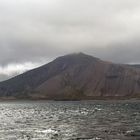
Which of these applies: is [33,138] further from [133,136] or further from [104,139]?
[133,136]

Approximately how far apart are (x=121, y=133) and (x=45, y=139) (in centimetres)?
1360

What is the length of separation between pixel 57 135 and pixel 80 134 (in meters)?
4.03

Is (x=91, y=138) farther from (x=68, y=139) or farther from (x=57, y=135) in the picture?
(x=57, y=135)

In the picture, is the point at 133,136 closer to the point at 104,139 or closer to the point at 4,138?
the point at 104,139

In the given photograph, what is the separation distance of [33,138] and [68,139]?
5762 millimetres

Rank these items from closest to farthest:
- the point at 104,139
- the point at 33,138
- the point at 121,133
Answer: the point at 104,139 < the point at 33,138 < the point at 121,133

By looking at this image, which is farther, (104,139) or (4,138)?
(4,138)

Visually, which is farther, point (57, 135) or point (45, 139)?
point (57, 135)

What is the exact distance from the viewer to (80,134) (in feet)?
211

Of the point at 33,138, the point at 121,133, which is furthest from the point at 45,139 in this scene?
the point at 121,133

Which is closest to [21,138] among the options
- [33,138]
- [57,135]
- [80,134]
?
[33,138]

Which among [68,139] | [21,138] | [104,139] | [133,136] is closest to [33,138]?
[21,138]

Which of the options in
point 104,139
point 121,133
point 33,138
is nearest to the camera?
point 104,139

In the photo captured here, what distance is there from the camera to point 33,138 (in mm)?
59406
